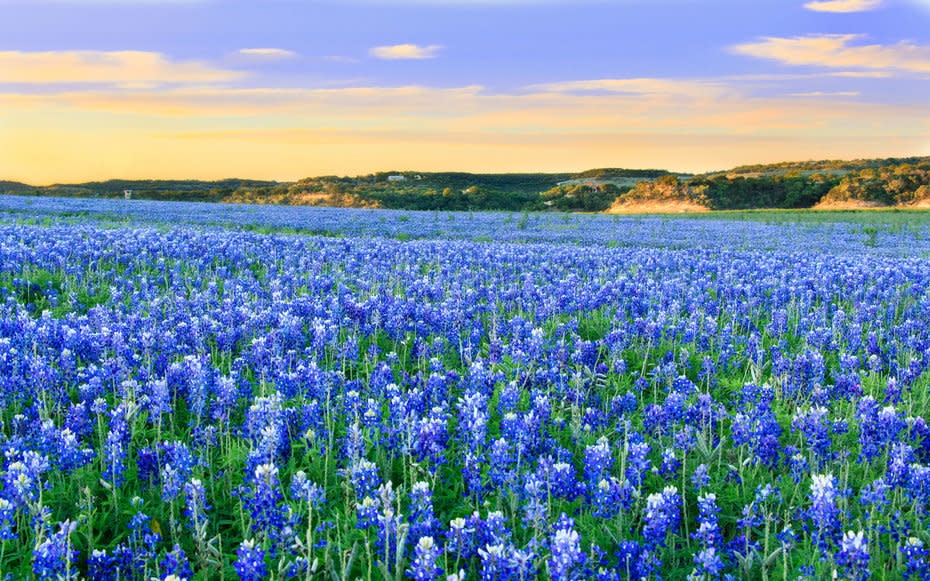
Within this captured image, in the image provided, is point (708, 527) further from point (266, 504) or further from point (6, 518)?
point (6, 518)

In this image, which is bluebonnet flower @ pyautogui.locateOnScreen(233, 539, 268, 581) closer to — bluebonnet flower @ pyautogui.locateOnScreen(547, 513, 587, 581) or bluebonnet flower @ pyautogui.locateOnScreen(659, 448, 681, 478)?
bluebonnet flower @ pyautogui.locateOnScreen(547, 513, 587, 581)

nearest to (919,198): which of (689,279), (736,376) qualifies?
(689,279)

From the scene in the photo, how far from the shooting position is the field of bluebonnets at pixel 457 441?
2.76m

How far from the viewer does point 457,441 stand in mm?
3906

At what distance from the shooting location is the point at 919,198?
70625 mm

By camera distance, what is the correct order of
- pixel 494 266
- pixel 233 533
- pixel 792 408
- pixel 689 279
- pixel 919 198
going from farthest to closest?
pixel 919 198, pixel 494 266, pixel 689 279, pixel 792 408, pixel 233 533

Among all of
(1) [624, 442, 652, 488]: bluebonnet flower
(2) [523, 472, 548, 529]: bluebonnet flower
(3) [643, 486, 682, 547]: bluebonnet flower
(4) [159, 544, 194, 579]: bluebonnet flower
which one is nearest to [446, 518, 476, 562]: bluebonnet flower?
(2) [523, 472, 548, 529]: bluebonnet flower

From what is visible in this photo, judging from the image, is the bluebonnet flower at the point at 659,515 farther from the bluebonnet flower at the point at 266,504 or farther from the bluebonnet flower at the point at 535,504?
the bluebonnet flower at the point at 266,504

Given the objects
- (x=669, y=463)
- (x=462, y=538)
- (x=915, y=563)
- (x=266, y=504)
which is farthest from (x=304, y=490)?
(x=915, y=563)

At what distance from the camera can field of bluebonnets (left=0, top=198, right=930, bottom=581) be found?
2760 millimetres

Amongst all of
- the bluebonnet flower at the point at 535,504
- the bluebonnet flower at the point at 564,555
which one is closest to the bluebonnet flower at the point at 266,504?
the bluebonnet flower at the point at 535,504

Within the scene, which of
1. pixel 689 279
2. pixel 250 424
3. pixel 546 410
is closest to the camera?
pixel 250 424

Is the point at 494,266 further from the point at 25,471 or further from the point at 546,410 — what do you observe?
the point at 25,471

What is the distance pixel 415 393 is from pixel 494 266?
8097mm
